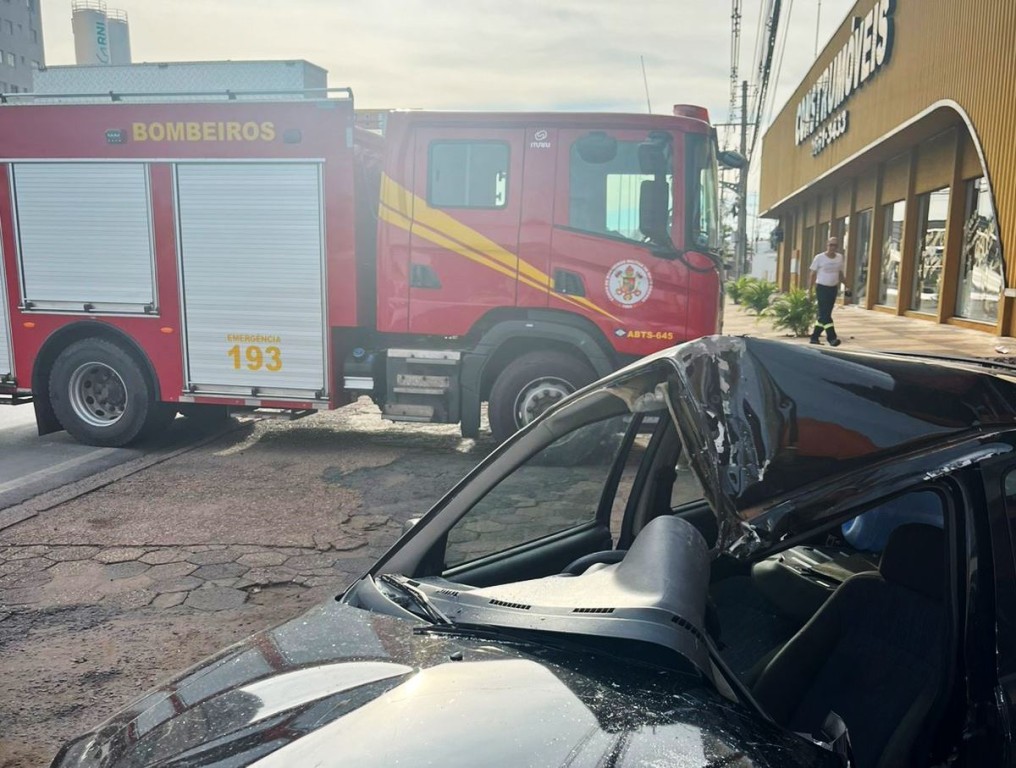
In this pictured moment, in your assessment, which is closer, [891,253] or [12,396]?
[12,396]

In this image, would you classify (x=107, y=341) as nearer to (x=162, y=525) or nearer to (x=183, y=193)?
(x=183, y=193)

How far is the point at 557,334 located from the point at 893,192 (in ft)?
54.8

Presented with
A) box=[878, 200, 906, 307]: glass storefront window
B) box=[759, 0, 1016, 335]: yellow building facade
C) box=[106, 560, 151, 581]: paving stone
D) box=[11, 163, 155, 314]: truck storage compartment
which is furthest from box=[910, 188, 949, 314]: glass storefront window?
box=[106, 560, 151, 581]: paving stone

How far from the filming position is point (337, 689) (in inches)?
65.4

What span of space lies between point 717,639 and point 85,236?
7.61 meters

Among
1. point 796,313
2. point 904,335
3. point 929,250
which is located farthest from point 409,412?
point 929,250

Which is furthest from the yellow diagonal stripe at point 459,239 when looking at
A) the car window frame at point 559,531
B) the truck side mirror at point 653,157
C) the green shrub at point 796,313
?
the green shrub at point 796,313

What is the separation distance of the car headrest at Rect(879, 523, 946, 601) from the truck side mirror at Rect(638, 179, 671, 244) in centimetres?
516

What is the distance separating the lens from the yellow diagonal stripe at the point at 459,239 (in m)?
7.20

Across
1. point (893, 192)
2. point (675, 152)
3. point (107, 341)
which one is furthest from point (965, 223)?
point (107, 341)

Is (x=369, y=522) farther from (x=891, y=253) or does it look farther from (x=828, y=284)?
(x=891, y=253)

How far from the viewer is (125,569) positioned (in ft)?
15.6

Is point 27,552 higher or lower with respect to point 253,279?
lower

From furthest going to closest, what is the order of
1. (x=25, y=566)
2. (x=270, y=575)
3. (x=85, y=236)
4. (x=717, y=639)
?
(x=85, y=236), (x=25, y=566), (x=270, y=575), (x=717, y=639)
